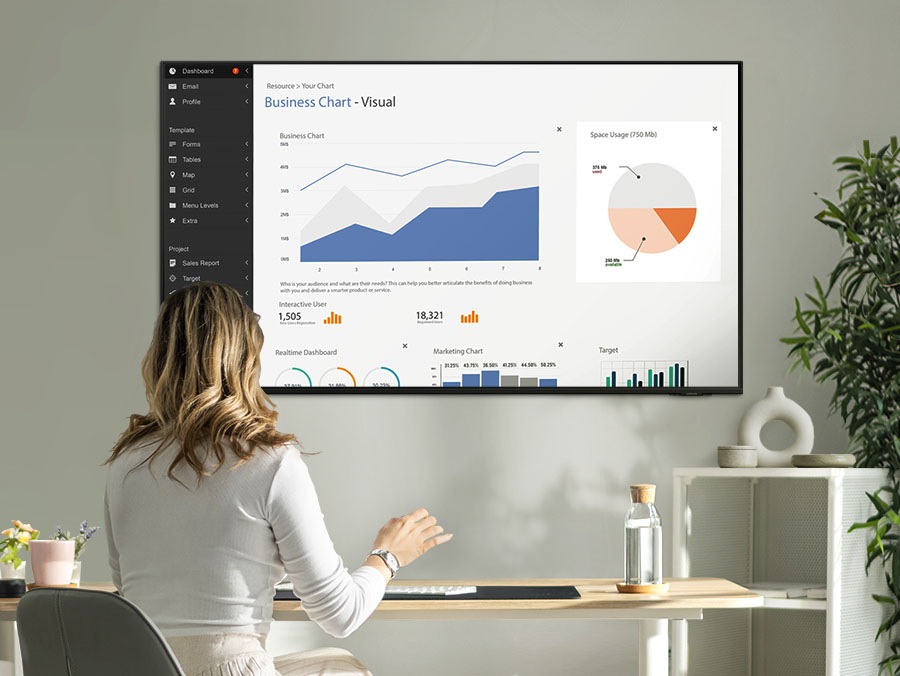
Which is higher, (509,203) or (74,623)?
(509,203)

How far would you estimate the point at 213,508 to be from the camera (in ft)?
5.87

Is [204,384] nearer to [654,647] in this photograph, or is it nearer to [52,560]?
[52,560]

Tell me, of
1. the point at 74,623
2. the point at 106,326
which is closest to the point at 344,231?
the point at 106,326

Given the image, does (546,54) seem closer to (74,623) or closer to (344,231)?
(344,231)

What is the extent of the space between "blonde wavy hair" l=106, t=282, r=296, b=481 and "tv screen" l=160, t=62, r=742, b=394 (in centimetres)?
155

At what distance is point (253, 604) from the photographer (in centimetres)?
182

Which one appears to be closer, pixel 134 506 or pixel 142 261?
pixel 134 506

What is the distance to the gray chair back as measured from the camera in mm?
1525

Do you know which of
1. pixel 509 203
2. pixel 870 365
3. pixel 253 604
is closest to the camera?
pixel 253 604

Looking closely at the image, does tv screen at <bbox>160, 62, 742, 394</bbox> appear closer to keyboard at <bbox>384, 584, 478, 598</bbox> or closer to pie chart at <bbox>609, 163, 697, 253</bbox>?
pie chart at <bbox>609, 163, 697, 253</bbox>

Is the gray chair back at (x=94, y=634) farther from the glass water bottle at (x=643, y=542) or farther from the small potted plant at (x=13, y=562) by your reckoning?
the glass water bottle at (x=643, y=542)

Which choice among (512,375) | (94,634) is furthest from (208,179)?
(94,634)

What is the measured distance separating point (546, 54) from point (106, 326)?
5.53 feet

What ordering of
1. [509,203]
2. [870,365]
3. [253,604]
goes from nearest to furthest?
[253,604]
[870,365]
[509,203]
